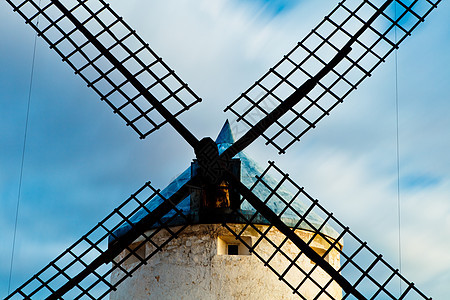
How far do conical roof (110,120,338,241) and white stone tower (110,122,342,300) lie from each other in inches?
0.7

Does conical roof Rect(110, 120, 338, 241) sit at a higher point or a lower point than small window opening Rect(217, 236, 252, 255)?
higher

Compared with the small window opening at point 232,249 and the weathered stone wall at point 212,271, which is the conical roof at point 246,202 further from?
the small window opening at point 232,249

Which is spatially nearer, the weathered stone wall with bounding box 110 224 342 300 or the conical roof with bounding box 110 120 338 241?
the weathered stone wall with bounding box 110 224 342 300

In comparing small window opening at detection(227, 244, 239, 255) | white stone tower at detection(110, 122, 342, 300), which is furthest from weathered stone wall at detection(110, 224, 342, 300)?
small window opening at detection(227, 244, 239, 255)

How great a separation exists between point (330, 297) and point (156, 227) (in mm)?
1593

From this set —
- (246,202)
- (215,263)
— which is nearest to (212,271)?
(215,263)

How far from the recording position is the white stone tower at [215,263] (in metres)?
5.80

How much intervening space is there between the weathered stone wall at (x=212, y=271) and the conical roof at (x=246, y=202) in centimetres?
14

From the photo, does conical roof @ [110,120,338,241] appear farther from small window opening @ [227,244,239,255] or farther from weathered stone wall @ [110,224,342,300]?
small window opening @ [227,244,239,255]

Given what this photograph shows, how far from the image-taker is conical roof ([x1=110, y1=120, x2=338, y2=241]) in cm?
598

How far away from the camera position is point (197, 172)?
18.5ft

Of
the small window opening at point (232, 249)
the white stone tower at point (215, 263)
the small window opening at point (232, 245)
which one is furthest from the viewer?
the small window opening at point (232, 249)

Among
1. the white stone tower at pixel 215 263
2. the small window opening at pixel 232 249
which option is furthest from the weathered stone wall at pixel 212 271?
the small window opening at pixel 232 249

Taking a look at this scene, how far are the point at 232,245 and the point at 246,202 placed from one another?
41cm
